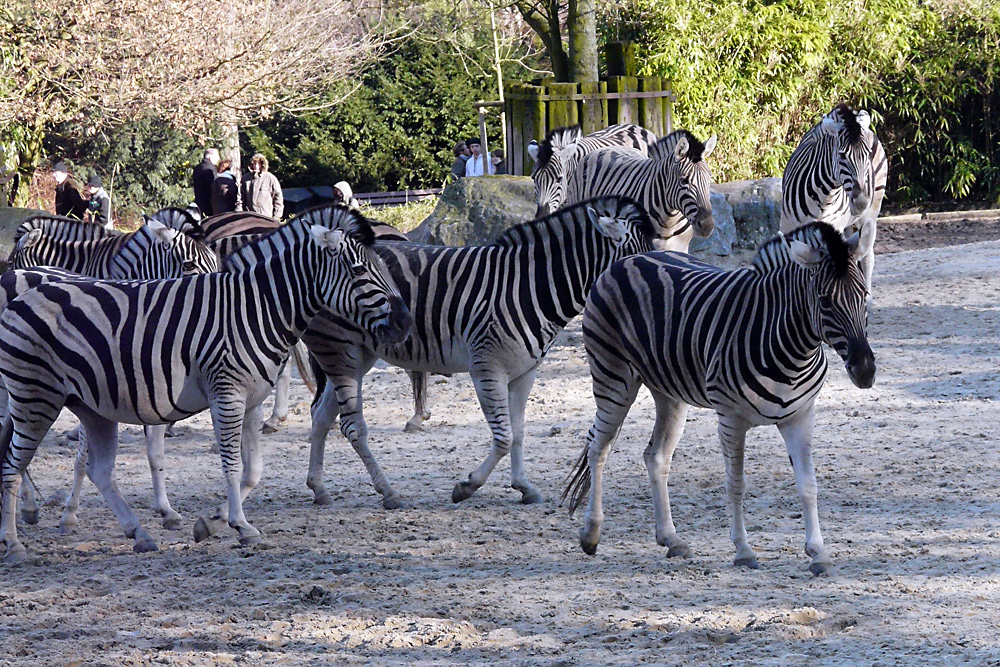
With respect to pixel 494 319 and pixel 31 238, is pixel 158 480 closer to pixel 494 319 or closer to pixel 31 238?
pixel 494 319

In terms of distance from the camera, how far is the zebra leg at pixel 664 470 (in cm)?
584

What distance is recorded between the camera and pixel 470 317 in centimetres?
704

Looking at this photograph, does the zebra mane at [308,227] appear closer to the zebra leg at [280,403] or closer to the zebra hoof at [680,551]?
the zebra hoof at [680,551]

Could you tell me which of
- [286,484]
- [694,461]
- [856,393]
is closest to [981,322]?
[856,393]

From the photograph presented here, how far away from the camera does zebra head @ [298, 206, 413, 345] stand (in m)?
6.30

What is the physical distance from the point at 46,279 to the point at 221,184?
979cm

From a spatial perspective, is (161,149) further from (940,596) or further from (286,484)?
(940,596)

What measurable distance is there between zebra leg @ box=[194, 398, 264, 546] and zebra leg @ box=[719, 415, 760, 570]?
247 cm

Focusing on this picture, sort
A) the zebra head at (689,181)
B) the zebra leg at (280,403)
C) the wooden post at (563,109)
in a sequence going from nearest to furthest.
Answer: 1. the zebra leg at (280,403)
2. the zebra head at (689,181)
3. the wooden post at (563,109)

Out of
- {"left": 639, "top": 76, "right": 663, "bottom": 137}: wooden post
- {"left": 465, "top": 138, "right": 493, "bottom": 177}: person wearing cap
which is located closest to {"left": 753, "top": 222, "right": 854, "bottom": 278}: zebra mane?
{"left": 639, "top": 76, "right": 663, "bottom": 137}: wooden post

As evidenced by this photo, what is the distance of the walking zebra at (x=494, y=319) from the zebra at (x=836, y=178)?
14.1ft

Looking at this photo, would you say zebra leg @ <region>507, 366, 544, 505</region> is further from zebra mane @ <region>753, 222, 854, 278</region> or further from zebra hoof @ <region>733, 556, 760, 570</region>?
zebra mane @ <region>753, 222, 854, 278</region>

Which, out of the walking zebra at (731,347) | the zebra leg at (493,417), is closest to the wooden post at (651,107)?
the zebra leg at (493,417)

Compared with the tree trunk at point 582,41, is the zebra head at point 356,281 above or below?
below
